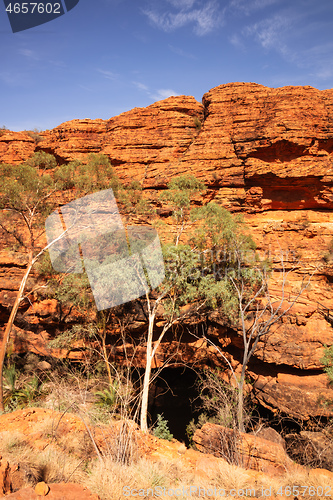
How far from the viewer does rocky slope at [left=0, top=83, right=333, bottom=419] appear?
11.7 meters

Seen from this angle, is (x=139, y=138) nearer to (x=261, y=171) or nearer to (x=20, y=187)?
(x=261, y=171)

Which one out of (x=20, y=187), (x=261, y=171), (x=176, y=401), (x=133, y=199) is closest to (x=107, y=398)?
(x=176, y=401)

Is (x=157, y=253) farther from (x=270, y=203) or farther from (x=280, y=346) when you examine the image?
(x=270, y=203)

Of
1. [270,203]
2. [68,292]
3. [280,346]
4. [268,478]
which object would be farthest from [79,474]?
[270,203]

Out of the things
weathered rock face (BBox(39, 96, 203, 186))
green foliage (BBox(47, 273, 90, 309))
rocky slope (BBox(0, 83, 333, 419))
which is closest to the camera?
rocky slope (BBox(0, 83, 333, 419))

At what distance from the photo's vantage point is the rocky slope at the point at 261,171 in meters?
11.7

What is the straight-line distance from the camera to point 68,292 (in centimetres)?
1251

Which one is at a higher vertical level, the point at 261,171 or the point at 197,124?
the point at 197,124

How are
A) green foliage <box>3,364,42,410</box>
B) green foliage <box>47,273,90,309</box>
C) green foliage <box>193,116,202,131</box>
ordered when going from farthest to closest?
1. green foliage <box>193,116,202,131</box>
2. green foliage <box>47,273,90,309</box>
3. green foliage <box>3,364,42,410</box>

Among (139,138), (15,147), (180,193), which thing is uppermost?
(15,147)

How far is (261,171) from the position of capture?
20.0 m

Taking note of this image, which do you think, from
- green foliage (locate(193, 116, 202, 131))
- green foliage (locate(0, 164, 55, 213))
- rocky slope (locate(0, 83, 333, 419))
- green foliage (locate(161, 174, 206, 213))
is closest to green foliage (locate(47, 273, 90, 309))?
rocky slope (locate(0, 83, 333, 419))

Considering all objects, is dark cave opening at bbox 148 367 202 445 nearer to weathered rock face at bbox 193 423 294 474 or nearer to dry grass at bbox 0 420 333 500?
weathered rock face at bbox 193 423 294 474

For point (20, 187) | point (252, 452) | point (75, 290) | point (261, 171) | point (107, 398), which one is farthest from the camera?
point (261, 171)
